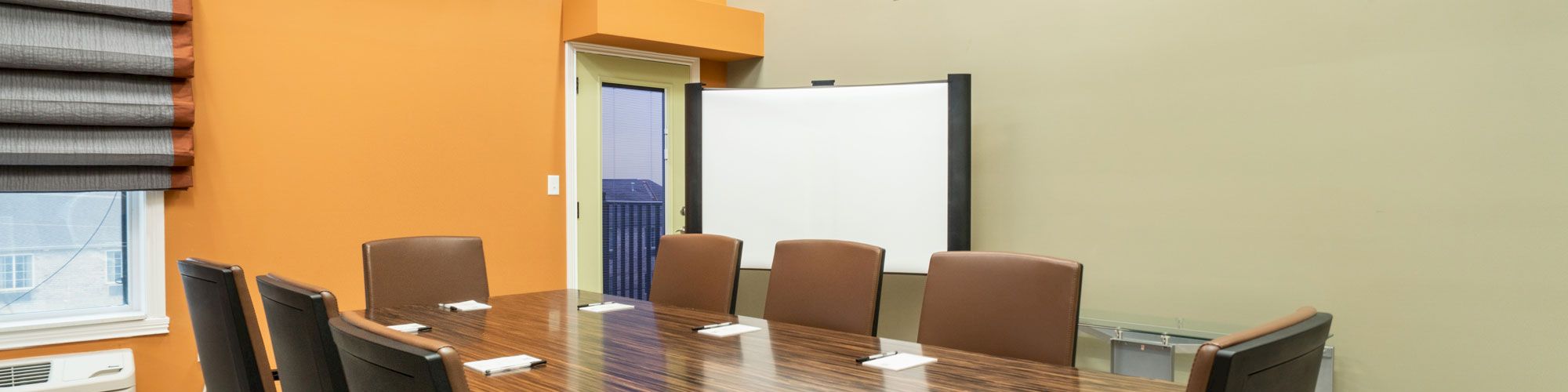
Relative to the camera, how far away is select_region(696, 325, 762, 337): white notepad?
293 cm

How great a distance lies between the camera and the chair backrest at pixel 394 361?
4.21ft

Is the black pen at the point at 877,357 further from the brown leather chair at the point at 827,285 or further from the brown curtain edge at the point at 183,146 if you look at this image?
the brown curtain edge at the point at 183,146

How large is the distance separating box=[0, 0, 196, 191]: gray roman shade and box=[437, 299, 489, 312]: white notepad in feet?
4.94

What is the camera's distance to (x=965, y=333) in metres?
3.04

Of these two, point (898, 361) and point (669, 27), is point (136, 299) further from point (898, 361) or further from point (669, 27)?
point (898, 361)

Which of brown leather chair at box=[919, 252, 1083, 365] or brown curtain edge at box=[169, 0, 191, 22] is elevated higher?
brown curtain edge at box=[169, 0, 191, 22]

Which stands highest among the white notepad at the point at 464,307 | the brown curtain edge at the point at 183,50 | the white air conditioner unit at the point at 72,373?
the brown curtain edge at the point at 183,50

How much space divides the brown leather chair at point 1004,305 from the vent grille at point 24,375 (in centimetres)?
331

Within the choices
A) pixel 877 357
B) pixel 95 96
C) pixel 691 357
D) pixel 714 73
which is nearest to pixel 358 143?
pixel 95 96

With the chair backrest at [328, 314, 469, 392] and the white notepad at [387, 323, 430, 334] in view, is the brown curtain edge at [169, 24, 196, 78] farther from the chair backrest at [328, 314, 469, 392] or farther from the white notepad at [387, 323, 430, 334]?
the chair backrest at [328, 314, 469, 392]

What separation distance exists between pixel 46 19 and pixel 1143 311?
464 centimetres

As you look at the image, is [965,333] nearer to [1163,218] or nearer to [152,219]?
[1163,218]

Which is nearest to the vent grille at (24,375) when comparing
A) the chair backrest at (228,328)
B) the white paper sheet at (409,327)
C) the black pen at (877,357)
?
the chair backrest at (228,328)

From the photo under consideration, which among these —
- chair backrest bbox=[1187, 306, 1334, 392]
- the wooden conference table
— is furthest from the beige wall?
chair backrest bbox=[1187, 306, 1334, 392]
